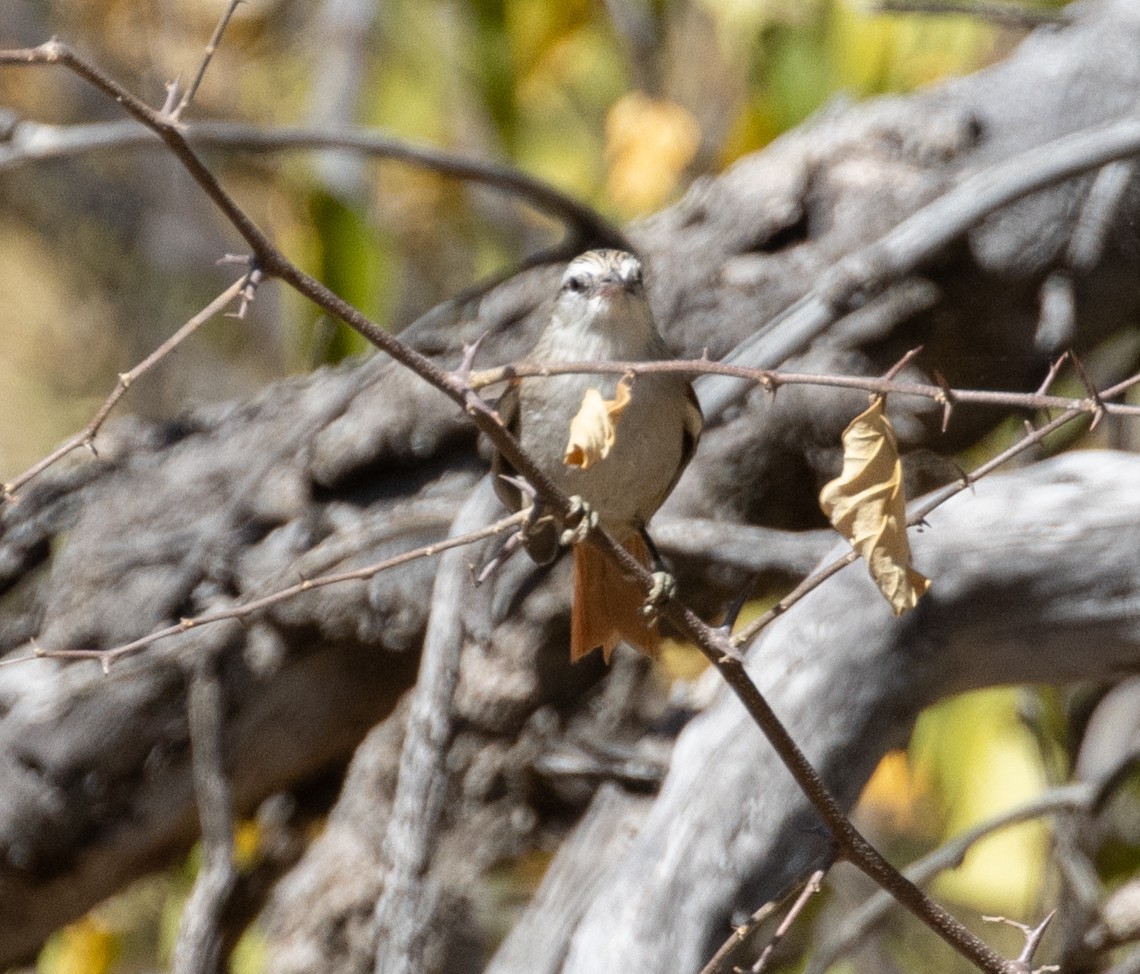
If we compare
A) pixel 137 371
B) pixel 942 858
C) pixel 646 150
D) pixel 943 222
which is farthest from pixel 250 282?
pixel 646 150

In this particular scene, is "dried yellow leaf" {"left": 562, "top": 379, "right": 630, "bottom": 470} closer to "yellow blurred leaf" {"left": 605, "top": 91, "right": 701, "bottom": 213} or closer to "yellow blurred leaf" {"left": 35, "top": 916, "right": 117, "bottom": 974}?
"yellow blurred leaf" {"left": 35, "top": 916, "right": 117, "bottom": 974}

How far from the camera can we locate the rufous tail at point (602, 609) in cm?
218

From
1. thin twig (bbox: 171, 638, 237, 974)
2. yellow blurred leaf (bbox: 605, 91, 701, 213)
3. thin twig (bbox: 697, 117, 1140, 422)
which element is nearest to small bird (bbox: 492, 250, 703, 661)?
thin twig (bbox: 697, 117, 1140, 422)

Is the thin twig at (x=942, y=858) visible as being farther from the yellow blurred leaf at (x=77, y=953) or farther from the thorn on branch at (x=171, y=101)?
the thorn on branch at (x=171, y=101)

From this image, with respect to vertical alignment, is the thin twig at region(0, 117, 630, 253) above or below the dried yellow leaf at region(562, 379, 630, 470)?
above

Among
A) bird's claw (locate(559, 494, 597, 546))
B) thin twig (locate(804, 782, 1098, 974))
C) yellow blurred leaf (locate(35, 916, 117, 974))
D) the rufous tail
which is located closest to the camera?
bird's claw (locate(559, 494, 597, 546))

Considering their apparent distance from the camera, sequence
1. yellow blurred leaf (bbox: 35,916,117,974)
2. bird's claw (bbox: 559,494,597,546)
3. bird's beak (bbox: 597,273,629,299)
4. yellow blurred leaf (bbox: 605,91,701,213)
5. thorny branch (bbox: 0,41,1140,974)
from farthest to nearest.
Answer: yellow blurred leaf (bbox: 605,91,701,213)
yellow blurred leaf (bbox: 35,916,117,974)
bird's beak (bbox: 597,273,629,299)
bird's claw (bbox: 559,494,597,546)
thorny branch (bbox: 0,41,1140,974)

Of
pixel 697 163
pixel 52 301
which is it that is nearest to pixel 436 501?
pixel 697 163

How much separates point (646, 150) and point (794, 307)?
168cm

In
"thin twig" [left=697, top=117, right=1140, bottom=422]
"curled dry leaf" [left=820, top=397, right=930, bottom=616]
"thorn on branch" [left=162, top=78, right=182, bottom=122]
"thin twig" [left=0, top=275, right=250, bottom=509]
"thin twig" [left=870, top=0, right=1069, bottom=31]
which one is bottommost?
"thin twig" [left=697, top=117, right=1140, bottom=422]

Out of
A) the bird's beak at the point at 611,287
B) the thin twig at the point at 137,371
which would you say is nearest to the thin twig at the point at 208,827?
the bird's beak at the point at 611,287

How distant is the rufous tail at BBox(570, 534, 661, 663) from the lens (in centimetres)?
218

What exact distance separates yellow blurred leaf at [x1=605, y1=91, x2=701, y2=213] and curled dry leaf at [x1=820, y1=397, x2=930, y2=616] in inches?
107

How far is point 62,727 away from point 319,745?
442 millimetres
